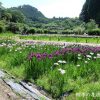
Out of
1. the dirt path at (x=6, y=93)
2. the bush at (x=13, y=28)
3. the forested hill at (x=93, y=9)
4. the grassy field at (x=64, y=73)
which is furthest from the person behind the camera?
the forested hill at (x=93, y=9)

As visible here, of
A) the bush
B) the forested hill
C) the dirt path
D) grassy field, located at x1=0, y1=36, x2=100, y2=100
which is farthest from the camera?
the forested hill

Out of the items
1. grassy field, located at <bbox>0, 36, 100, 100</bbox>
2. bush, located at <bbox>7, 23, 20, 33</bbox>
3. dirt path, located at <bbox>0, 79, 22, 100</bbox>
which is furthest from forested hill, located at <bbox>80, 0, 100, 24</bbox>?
dirt path, located at <bbox>0, 79, 22, 100</bbox>

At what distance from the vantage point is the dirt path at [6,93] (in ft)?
28.1

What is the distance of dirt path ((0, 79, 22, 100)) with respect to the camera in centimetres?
855

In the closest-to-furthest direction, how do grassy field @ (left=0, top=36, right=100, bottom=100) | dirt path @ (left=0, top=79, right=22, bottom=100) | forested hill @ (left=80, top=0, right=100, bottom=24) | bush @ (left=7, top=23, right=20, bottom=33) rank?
dirt path @ (left=0, top=79, right=22, bottom=100) < grassy field @ (left=0, top=36, right=100, bottom=100) < bush @ (left=7, top=23, right=20, bottom=33) < forested hill @ (left=80, top=0, right=100, bottom=24)

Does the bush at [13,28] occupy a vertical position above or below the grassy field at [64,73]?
below

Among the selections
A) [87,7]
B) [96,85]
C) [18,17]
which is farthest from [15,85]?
[18,17]

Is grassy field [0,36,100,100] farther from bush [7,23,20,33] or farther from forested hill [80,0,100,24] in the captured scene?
forested hill [80,0,100,24]

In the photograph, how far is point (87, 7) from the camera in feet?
340

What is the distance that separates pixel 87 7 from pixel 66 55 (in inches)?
3639

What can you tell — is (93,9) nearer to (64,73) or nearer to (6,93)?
(64,73)

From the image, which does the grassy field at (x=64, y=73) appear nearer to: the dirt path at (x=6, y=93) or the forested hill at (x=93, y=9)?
the dirt path at (x=6, y=93)

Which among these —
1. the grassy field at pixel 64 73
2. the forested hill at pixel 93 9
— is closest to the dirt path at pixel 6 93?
the grassy field at pixel 64 73

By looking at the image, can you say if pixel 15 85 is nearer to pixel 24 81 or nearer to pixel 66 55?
pixel 24 81
